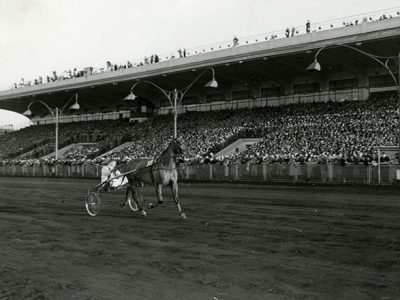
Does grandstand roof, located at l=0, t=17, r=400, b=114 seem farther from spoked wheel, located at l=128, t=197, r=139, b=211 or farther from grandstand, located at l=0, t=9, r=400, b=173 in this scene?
spoked wheel, located at l=128, t=197, r=139, b=211

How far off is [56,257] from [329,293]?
448cm

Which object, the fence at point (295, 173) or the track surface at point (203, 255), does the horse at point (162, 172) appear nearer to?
the track surface at point (203, 255)

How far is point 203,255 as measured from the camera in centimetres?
870

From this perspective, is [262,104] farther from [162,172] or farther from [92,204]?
[162,172]

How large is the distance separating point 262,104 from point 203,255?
4805 cm

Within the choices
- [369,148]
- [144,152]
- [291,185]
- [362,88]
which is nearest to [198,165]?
[291,185]

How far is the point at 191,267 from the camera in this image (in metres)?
7.79

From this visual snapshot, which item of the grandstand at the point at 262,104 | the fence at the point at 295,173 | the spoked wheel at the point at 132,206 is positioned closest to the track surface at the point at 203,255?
the spoked wheel at the point at 132,206

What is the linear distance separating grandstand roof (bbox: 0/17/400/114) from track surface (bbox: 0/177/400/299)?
1103 inches

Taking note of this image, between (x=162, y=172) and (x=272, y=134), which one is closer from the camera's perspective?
(x=162, y=172)

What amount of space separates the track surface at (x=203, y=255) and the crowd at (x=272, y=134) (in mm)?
8973

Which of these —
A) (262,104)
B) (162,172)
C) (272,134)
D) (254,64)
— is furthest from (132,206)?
(262,104)

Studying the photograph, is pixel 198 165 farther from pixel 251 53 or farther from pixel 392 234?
pixel 392 234

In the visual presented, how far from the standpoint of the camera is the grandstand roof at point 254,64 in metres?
40.8
